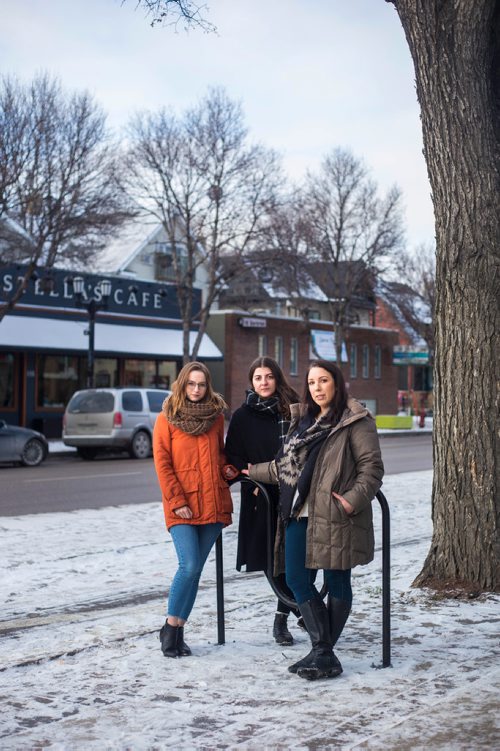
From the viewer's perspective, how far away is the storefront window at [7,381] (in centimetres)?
3162

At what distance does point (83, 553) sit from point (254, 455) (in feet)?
14.1

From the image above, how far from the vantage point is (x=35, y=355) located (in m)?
32.3

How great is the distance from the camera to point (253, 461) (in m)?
6.03

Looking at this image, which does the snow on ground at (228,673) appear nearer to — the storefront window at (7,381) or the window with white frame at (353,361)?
the storefront window at (7,381)

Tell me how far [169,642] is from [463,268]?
3.46 metres

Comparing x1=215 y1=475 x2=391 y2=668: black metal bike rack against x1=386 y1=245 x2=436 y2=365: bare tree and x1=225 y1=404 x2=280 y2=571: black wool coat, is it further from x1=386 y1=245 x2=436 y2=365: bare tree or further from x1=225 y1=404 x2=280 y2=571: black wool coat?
x1=386 y1=245 x2=436 y2=365: bare tree

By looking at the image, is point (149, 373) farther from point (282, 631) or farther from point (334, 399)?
point (334, 399)

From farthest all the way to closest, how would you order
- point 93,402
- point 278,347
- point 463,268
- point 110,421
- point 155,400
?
point 278,347, point 155,400, point 93,402, point 110,421, point 463,268

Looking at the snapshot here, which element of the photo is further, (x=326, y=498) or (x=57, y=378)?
(x=57, y=378)

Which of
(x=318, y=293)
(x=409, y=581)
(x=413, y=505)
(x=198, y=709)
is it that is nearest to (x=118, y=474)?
(x=413, y=505)

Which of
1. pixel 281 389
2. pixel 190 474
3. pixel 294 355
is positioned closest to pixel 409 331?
pixel 294 355

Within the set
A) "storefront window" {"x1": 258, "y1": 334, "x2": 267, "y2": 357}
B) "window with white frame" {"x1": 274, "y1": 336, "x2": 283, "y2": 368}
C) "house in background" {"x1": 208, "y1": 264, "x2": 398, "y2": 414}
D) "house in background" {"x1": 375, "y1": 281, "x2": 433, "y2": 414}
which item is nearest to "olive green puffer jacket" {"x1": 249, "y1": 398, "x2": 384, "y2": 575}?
"house in background" {"x1": 208, "y1": 264, "x2": 398, "y2": 414}

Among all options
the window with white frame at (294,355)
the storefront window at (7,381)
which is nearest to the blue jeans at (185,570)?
the storefront window at (7,381)

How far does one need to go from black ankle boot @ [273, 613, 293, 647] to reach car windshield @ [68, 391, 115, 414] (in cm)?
1847
